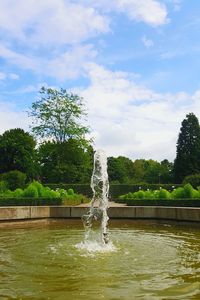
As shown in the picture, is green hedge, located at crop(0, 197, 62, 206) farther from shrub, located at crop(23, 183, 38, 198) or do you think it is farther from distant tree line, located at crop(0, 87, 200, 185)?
distant tree line, located at crop(0, 87, 200, 185)

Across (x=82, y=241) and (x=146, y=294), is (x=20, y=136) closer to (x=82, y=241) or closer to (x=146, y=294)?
(x=82, y=241)

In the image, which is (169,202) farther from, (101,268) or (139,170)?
(139,170)

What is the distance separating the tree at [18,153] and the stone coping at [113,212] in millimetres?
29893

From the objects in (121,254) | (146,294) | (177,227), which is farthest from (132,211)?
(146,294)

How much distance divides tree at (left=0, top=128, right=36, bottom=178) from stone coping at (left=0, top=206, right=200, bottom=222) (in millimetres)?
29893

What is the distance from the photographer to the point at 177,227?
15.7 metres

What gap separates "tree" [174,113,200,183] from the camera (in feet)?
187

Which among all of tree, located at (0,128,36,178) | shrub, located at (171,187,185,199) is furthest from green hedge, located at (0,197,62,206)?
tree, located at (0,128,36,178)

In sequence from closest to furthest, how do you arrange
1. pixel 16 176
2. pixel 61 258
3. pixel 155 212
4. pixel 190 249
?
pixel 61 258 < pixel 190 249 < pixel 155 212 < pixel 16 176

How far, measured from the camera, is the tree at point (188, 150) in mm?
56969

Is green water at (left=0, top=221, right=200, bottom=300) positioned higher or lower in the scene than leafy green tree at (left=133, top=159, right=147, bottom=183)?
lower

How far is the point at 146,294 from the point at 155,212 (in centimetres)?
1153

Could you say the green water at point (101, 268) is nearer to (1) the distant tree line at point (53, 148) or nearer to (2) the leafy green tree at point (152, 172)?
(1) the distant tree line at point (53, 148)

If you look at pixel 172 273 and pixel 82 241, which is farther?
pixel 82 241
